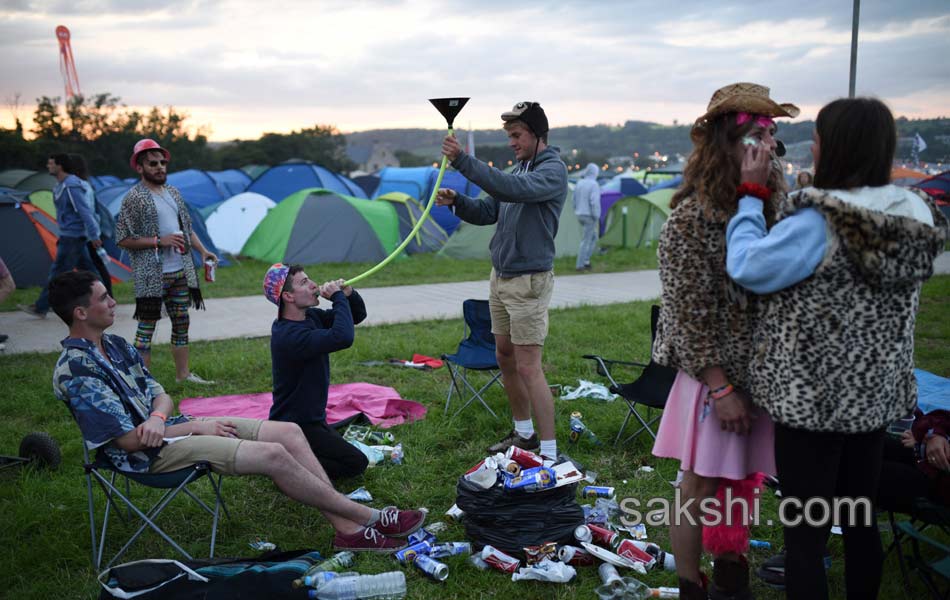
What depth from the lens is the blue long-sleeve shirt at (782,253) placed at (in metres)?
2.03

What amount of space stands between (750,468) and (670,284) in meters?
0.69

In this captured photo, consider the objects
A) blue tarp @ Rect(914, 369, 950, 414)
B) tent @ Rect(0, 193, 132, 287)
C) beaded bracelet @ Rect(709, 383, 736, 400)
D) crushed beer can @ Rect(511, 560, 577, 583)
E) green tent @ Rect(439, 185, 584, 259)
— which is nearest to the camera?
beaded bracelet @ Rect(709, 383, 736, 400)

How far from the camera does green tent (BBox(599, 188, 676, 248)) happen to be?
16.3 meters

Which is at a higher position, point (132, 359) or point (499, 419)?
point (132, 359)

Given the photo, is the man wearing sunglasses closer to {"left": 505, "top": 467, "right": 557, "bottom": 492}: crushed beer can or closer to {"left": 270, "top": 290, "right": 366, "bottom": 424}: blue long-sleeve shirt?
{"left": 270, "top": 290, "right": 366, "bottom": 424}: blue long-sleeve shirt

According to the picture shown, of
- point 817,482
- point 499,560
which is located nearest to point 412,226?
point 499,560

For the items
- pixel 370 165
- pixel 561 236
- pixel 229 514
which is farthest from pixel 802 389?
pixel 370 165

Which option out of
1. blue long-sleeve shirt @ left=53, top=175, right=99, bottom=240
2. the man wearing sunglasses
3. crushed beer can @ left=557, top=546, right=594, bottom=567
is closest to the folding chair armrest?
crushed beer can @ left=557, top=546, right=594, bottom=567

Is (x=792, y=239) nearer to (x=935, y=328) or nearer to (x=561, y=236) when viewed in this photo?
(x=935, y=328)

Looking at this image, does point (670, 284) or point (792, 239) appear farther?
point (670, 284)

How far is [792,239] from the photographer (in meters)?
2.03

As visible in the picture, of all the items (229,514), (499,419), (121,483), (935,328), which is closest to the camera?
(229,514)

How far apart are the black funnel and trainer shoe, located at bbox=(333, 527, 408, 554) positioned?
2.11 m

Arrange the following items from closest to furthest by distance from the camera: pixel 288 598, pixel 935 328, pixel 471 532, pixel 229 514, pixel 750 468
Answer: pixel 750 468 → pixel 288 598 → pixel 471 532 → pixel 229 514 → pixel 935 328
